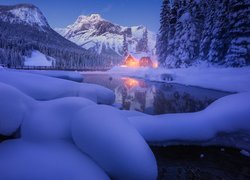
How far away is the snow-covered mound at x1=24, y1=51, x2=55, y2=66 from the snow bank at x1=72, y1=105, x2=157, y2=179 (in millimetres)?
104626

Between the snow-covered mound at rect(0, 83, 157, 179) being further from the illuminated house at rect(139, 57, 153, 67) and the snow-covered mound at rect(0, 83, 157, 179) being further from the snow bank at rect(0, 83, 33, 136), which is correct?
the illuminated house at rect(139, 57, 153, 67)

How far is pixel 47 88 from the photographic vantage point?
30.6 ft

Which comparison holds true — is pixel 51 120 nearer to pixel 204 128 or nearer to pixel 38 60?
pixel 204 128

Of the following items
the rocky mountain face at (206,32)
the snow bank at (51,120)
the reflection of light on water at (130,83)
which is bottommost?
the reflection of light on water at (130,83)

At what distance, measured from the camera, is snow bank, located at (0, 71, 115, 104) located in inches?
344

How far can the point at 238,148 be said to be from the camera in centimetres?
706

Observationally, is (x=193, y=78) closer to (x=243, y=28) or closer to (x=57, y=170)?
(x=243, y=28)

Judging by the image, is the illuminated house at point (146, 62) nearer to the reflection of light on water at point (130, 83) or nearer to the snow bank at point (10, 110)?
the reflection of light on water at point (130, 83)

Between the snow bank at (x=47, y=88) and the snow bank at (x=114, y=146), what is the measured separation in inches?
169

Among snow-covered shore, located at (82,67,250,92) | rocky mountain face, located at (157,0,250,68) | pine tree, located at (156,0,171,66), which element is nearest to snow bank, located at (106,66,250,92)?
snow-covered shore, located at (82,67,250,92)

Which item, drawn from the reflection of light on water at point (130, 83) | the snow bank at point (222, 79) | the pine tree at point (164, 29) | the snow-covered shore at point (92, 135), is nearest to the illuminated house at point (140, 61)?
the pine tree at point (164, 29)

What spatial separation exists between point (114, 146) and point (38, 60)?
373 feet

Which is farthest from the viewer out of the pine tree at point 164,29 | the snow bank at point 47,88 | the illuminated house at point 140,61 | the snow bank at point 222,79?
the illuminated house at point 140,61

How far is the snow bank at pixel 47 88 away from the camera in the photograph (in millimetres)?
8742
